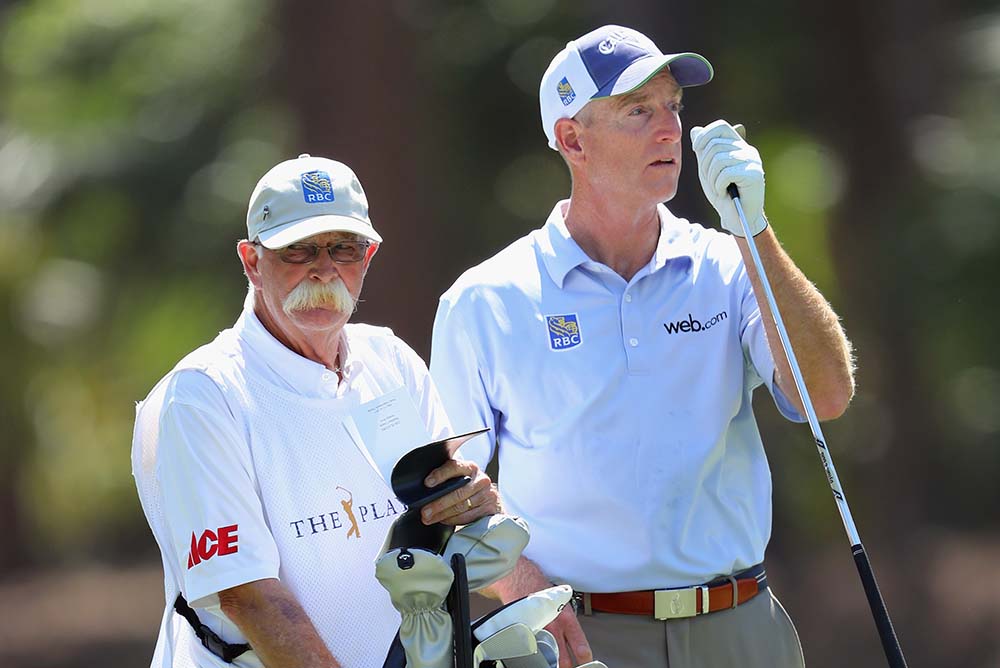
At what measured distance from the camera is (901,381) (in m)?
9.57

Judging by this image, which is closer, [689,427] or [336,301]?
[336,301]

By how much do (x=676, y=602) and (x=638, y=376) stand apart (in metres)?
0.53

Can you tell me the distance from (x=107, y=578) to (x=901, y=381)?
8971mm

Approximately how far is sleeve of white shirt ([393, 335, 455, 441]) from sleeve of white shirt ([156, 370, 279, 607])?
1.60 feet

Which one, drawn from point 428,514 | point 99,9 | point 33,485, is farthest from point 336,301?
point 33,485

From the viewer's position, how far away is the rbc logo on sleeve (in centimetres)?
354

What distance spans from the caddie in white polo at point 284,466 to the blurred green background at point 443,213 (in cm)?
465

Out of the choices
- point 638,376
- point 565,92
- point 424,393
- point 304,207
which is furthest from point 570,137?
point 304,207

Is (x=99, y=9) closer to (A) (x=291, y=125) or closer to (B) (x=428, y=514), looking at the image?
(A) (x=291, y=125)

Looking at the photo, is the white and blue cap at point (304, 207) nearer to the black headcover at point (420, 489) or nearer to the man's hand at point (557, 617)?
the black headcover at point (420, 489)

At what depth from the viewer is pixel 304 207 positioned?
296 cm

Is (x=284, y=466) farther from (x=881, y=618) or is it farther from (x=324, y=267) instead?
(x=881, y=618)

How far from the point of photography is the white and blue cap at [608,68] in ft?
11.8

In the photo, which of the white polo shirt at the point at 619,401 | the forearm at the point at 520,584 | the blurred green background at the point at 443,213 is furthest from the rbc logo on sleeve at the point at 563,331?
the blurred green background at the point at 443,213
